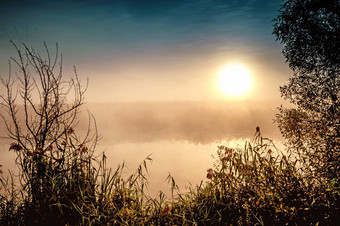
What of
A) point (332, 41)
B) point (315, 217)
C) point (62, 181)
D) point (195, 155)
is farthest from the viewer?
point (195, 155)

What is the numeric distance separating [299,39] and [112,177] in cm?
1169

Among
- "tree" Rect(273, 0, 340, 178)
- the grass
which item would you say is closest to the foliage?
the grass

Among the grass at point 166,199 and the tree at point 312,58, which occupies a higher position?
the tree at point 312,58

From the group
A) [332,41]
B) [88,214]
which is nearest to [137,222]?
[88,214]

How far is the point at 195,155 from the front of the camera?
3287 inches

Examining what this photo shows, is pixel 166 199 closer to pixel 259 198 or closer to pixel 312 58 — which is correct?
pixel 259 198

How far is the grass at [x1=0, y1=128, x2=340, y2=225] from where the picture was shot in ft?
14.9

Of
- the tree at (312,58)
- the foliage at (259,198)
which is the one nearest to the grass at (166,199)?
the foliage at (259,198)

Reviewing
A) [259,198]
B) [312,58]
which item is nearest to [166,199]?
[259,198]

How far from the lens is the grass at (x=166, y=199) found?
178 inches

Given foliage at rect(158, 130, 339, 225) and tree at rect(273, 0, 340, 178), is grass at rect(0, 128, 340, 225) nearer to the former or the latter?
foliage at rect(158, 130, 339, 225)

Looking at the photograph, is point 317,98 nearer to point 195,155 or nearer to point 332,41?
point 332,41

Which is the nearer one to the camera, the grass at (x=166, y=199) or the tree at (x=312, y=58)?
the grass at (x=166, y=199)

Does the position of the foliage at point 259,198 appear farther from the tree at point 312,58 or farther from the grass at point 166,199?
the tree at point 312,58
